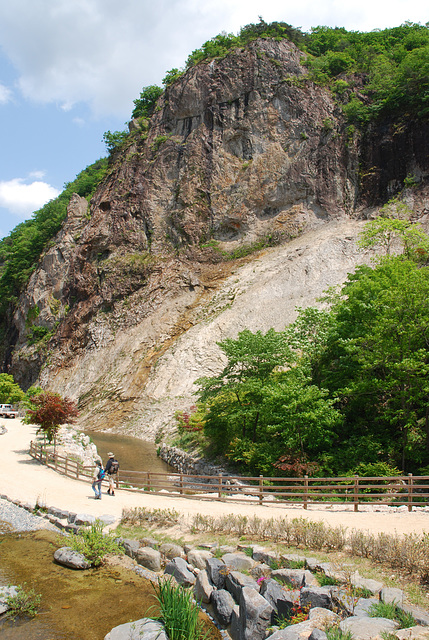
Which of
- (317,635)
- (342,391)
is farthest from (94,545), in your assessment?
(342,391)

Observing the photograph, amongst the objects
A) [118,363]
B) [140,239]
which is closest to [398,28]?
[140,239]

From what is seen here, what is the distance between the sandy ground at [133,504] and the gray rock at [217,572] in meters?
3.09

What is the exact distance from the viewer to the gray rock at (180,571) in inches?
357

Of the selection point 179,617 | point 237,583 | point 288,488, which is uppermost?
point 288,488

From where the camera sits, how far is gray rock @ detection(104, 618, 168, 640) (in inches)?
277

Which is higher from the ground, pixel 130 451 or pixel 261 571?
pixel 261 571

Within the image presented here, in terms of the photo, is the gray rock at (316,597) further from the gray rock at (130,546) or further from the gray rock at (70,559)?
the gray rock at (70,559)

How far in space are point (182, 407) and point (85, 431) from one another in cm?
860

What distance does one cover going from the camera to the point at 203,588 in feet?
28.3

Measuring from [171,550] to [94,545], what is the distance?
1.90 meters

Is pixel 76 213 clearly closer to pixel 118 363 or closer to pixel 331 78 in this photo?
pixel 118 363

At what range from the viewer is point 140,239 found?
5081 centimetres

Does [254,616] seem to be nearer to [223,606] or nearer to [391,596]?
[223,606]

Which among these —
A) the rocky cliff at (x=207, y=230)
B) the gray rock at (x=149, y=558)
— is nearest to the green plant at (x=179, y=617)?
the gray rock at (x=149, y=558)
